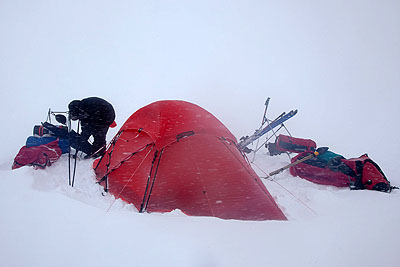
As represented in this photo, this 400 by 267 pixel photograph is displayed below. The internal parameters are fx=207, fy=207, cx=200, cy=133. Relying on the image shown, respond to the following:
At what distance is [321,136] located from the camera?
989 centimetres

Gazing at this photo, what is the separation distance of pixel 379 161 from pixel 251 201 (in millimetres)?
5961

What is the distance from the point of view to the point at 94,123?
14.9ft

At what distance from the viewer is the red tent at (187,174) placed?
2.75m

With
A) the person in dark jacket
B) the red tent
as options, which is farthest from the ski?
the person in dark jacket

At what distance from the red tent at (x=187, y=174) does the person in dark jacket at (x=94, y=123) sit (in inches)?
60.2

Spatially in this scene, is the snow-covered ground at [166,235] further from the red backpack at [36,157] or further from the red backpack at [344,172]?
the red backpack at [344,172]

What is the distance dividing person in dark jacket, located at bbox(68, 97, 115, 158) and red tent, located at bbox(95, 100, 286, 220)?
1.53 metres

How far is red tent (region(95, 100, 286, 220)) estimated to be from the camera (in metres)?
2.75

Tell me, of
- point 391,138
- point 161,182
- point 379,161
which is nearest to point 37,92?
point 161,182

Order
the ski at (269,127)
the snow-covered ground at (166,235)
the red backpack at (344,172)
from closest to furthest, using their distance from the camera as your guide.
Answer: the snow-covered ground at (166,235) < the red backpack at (344,172) < the ski at (269,127)

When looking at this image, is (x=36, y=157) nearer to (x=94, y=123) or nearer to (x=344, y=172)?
(x=94, y=123)

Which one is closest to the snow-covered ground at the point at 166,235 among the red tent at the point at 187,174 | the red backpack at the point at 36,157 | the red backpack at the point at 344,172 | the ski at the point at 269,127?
the red tent at the point at 187,174

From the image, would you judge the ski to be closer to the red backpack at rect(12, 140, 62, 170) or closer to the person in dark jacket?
the person in dark jacket

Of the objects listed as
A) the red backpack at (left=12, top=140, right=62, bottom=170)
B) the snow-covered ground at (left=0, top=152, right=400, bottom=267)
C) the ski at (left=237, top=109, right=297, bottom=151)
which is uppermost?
the ski at (left=237, top=109, right=297, bottom=151)
